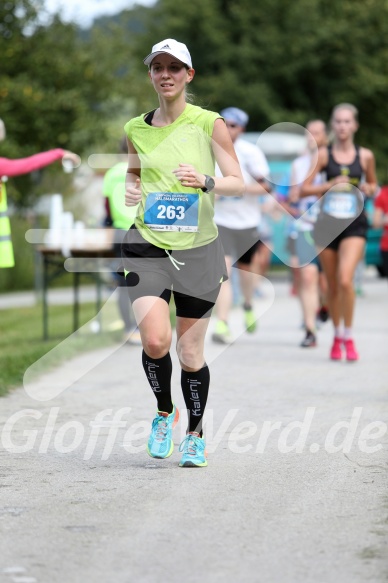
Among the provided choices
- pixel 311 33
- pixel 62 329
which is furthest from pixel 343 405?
pixel 311 33

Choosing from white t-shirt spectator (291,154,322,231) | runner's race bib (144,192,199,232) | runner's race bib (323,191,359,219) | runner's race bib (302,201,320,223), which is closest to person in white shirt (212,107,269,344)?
white t-shirt spectator (291,154,322,231)

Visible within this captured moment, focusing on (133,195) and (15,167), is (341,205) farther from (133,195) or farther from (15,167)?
(133,195)

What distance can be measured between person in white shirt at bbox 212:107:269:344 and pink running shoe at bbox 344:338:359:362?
5.16 feet

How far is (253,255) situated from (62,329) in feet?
8.19

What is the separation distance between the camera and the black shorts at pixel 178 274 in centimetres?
628

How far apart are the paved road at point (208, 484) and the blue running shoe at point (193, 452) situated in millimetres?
56

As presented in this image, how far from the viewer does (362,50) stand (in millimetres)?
38219

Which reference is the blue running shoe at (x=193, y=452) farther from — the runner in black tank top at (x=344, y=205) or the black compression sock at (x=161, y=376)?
the runner in black tank top at (x=344, y=205)

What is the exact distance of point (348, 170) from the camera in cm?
1079

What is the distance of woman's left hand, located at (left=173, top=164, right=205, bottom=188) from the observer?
591 cm

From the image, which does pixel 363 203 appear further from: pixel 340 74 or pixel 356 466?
pixel 340 74

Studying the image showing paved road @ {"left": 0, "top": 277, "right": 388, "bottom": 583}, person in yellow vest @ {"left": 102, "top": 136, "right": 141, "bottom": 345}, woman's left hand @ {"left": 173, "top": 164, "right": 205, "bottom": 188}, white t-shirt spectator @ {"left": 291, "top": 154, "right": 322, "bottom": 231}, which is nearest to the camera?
paved road @ {"left": 0, "top": 277, "right": 388, "bottom": 583}

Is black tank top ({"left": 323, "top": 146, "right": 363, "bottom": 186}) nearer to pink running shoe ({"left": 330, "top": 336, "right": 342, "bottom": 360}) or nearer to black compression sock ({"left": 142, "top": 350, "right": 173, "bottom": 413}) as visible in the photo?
pink running shoe ({"left": 330, "top": 336, "right": 342, "bottom": 360})

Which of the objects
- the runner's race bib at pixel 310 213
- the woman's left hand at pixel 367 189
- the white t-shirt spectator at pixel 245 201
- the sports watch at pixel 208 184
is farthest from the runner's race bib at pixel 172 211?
the white t-shirt spectator at pixel 245 201
